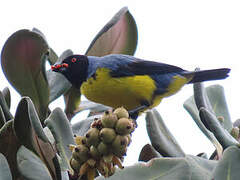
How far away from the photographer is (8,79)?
2314mm

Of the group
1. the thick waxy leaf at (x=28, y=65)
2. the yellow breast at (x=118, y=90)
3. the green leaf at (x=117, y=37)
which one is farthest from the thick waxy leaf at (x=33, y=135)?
the yellow breast at (x=118, y=90)

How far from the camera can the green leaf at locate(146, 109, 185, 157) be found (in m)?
1.75

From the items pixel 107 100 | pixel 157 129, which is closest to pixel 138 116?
pixel 107 100

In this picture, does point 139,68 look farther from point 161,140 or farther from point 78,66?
point 161,140

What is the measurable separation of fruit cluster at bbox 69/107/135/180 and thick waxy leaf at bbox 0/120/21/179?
1.13 feet

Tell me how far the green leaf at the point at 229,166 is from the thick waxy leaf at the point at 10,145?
73 cm

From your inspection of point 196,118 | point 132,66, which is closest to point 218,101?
point 196,118

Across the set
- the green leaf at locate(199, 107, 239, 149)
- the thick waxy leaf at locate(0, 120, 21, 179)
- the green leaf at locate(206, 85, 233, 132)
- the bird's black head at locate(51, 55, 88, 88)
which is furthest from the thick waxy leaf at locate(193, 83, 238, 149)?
A: the bird's black head at locate(51, 55, 88, 88)

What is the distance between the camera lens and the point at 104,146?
1.32 meters

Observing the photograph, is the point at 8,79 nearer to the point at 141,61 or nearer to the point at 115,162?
the point at 115,162

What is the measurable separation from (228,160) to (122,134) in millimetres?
363

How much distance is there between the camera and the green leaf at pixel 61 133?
175 centimetres

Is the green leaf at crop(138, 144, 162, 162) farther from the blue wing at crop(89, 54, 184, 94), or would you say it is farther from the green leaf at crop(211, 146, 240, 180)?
the blue wing at crop(89, 54, 184, 94)

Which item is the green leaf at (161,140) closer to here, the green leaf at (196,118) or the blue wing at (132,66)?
the green leaf at (196,118)
